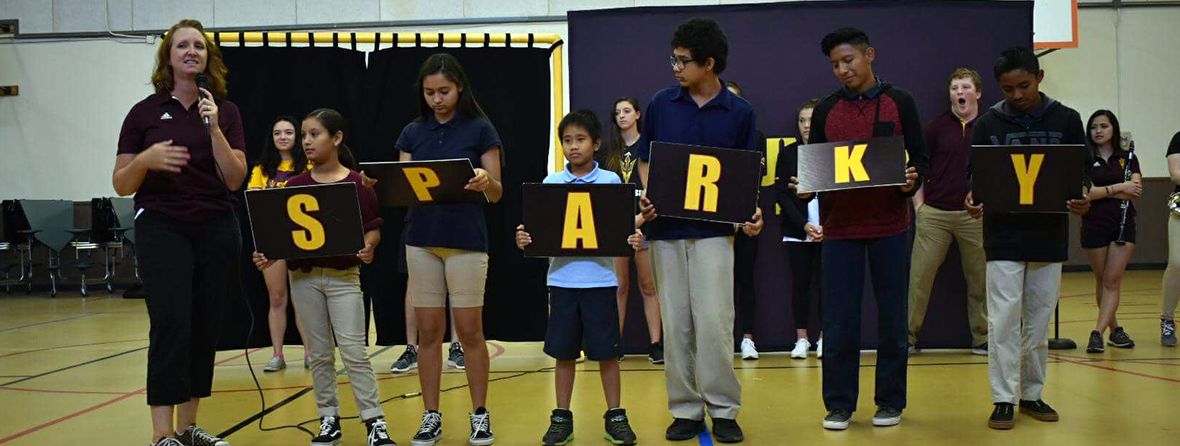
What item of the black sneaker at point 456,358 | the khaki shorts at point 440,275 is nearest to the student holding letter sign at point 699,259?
the khaki shorts at point 440,275

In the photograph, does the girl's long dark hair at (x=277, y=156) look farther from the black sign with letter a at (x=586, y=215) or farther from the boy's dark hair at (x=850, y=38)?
the boy's dark hair at (x=850, y=38)

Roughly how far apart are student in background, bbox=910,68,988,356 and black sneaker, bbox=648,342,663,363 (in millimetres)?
1608

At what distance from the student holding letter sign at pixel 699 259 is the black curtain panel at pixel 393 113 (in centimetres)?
193

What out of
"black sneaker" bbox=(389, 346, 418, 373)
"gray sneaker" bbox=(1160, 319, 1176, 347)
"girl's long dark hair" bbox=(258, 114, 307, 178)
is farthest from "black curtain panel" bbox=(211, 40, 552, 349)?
"gray sneaker" bbox=(1160, 319, 1176, 347)

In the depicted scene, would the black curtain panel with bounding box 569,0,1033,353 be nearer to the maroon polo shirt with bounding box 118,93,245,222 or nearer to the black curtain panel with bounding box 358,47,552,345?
the black curtain panel with bounding box 358,47,552,345

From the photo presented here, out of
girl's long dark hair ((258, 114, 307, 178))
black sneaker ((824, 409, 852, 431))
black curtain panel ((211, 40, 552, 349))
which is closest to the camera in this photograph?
black sneaker ((824, 409, 852, 431))

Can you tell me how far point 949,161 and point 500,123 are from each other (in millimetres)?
2756

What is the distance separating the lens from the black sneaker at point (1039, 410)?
362cm

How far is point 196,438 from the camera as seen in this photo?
131 inches

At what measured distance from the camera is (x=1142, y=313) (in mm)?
7543

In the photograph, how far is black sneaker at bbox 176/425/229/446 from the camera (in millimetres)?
3316

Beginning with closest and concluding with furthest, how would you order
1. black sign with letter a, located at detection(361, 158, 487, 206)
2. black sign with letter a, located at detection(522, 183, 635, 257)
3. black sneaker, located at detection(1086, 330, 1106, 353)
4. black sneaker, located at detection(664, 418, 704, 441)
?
black sign with letter a, located at detection(361, 158, 487, 206), black sign with letter a, located at detection(522, 183, 635, 257), black sneaker, located at detection(664, 418, 704, 441), black sneaker, located at detection(1086, 330, 1106, 353)

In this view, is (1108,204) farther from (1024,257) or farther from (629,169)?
(629,169)

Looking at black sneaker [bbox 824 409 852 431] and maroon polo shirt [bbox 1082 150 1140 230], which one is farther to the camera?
maroon polo shirt [bbox 1082 150 1140 230]
